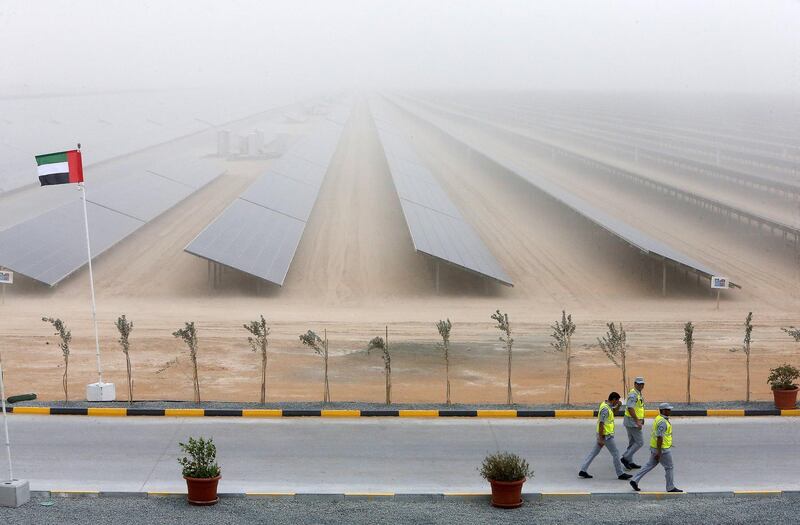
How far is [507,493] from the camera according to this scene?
13.1 meters

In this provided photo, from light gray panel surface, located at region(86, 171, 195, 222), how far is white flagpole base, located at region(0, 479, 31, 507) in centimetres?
3034

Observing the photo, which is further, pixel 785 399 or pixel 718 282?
pixel 718 282

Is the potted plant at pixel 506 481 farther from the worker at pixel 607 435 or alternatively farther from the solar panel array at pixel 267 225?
the solar panel array at pixel 267 225

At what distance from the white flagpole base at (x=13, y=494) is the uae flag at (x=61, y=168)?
8817mm

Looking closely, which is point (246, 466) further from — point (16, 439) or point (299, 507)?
point (16, 439)

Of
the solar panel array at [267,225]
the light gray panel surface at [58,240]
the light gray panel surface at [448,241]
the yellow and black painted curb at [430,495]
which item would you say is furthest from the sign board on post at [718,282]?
the light gray panel surface at [58,240]

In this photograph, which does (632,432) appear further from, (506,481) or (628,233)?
(628,233)

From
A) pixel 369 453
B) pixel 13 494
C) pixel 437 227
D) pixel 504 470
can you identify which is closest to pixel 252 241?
pixel 437 227

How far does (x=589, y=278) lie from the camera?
36031mm

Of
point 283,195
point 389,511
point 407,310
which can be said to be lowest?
point 389,511

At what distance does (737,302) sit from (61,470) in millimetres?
24774

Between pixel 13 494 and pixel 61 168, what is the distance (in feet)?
30.6

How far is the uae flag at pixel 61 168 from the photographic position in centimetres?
2038

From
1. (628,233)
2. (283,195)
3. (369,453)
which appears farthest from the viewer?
(283,195)
